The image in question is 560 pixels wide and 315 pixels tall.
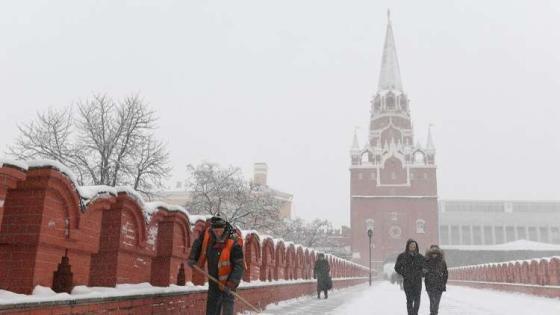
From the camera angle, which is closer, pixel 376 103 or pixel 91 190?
pixel 91 190

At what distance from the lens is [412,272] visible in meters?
10.2

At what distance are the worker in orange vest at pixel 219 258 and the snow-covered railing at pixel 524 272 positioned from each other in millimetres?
17190

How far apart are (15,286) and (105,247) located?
1.62 m

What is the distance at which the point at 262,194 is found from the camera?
155ft

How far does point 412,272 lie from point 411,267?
0.31 ft

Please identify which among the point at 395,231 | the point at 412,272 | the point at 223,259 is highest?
the point at 395,231

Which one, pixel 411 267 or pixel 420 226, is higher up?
pixel 420 226

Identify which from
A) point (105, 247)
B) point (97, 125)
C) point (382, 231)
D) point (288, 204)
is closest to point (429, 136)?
point (382, 231)

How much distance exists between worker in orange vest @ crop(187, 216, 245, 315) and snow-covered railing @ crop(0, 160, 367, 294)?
815 mm

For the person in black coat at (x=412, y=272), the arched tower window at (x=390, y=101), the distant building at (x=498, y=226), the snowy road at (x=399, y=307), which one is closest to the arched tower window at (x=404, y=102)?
the arched tower window at (x=390, y=101)

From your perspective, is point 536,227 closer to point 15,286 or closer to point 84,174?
point 84,174

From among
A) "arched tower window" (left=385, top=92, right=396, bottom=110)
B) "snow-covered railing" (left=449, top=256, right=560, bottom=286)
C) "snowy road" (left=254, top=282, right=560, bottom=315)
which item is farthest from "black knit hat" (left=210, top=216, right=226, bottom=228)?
"arched tower window" (left=385, top=92, right=396, bottom=110)

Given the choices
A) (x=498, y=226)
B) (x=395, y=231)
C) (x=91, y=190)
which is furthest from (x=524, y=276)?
(x=498, y=226)

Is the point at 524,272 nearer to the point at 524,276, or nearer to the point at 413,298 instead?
the point at 524,276
